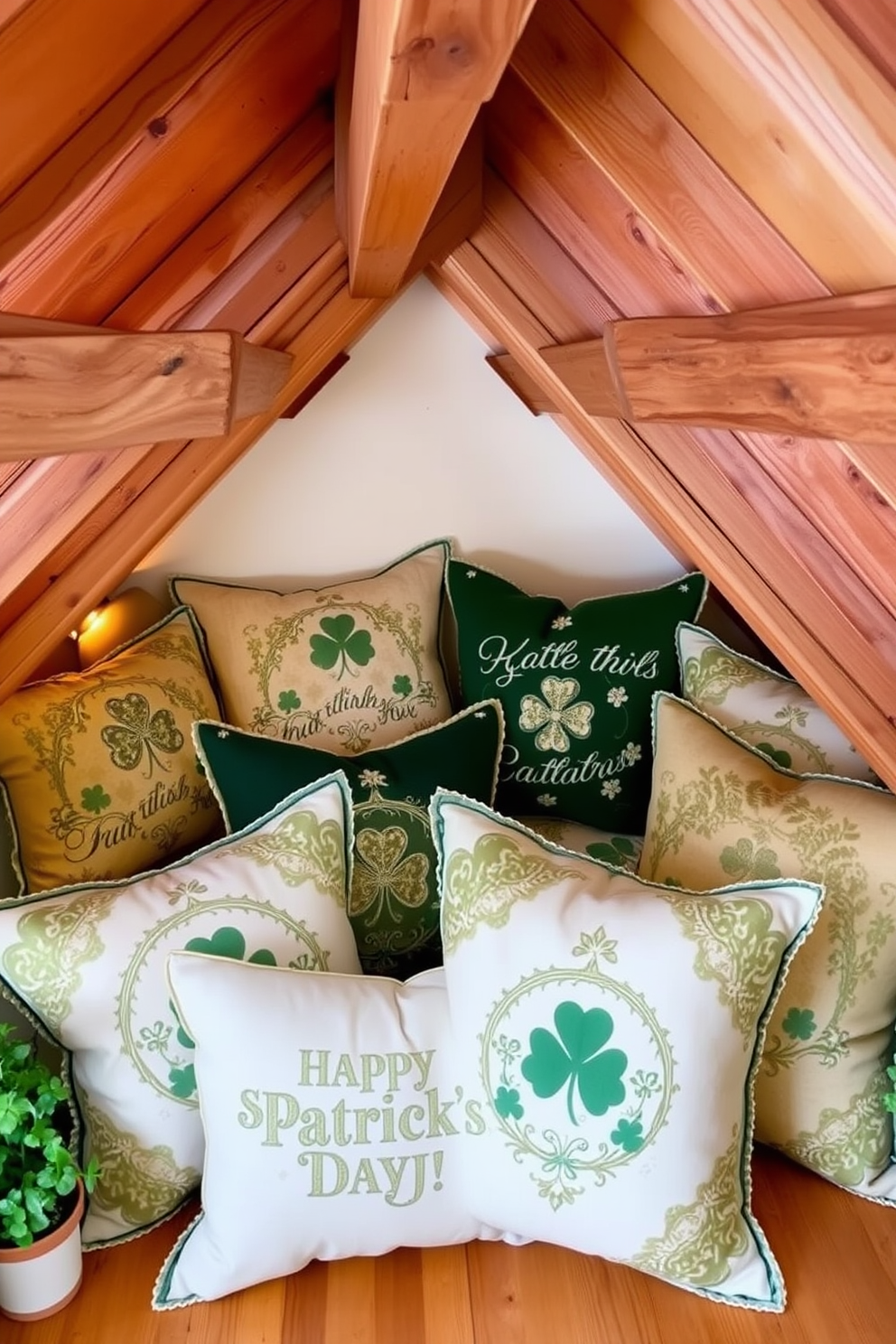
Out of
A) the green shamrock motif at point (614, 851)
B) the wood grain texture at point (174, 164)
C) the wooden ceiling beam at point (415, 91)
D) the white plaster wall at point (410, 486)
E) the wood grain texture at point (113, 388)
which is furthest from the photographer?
the white plaster wall at point (410, 486)

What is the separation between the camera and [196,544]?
184 cm

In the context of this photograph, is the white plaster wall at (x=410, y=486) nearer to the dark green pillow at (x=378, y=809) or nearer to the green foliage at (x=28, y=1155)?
the dark green pillow at (x=378, y=809)

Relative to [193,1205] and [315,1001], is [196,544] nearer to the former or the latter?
A: [315,1001]

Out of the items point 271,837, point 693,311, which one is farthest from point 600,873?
point 693,311

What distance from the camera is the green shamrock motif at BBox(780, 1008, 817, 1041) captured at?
1.43m

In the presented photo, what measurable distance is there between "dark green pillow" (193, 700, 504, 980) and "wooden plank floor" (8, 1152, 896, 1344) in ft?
1.39

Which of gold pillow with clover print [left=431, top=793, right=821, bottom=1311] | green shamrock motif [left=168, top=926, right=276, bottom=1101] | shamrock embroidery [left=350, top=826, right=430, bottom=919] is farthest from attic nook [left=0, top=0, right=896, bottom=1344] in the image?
shamrock embroidery [left=350, top=826, right=430, bottom=919]

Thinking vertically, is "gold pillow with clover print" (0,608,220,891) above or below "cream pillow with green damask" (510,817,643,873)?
above

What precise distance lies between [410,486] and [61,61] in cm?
123

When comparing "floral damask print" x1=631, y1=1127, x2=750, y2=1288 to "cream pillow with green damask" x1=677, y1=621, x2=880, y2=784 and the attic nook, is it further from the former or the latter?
"cream pillow with green damask" x1=677, y1=621, x2=880, y2=784

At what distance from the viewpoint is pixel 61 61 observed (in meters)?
0.67

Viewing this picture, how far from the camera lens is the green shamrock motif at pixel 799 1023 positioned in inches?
56.3

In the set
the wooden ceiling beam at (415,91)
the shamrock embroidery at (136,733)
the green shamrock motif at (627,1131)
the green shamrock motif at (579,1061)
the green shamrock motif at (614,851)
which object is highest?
the wooden ceiling beam at (415,91)

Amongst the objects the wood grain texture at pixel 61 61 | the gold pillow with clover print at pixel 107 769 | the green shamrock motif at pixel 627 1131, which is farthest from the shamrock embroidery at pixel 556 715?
the wood grain texture at pixel 61 61
